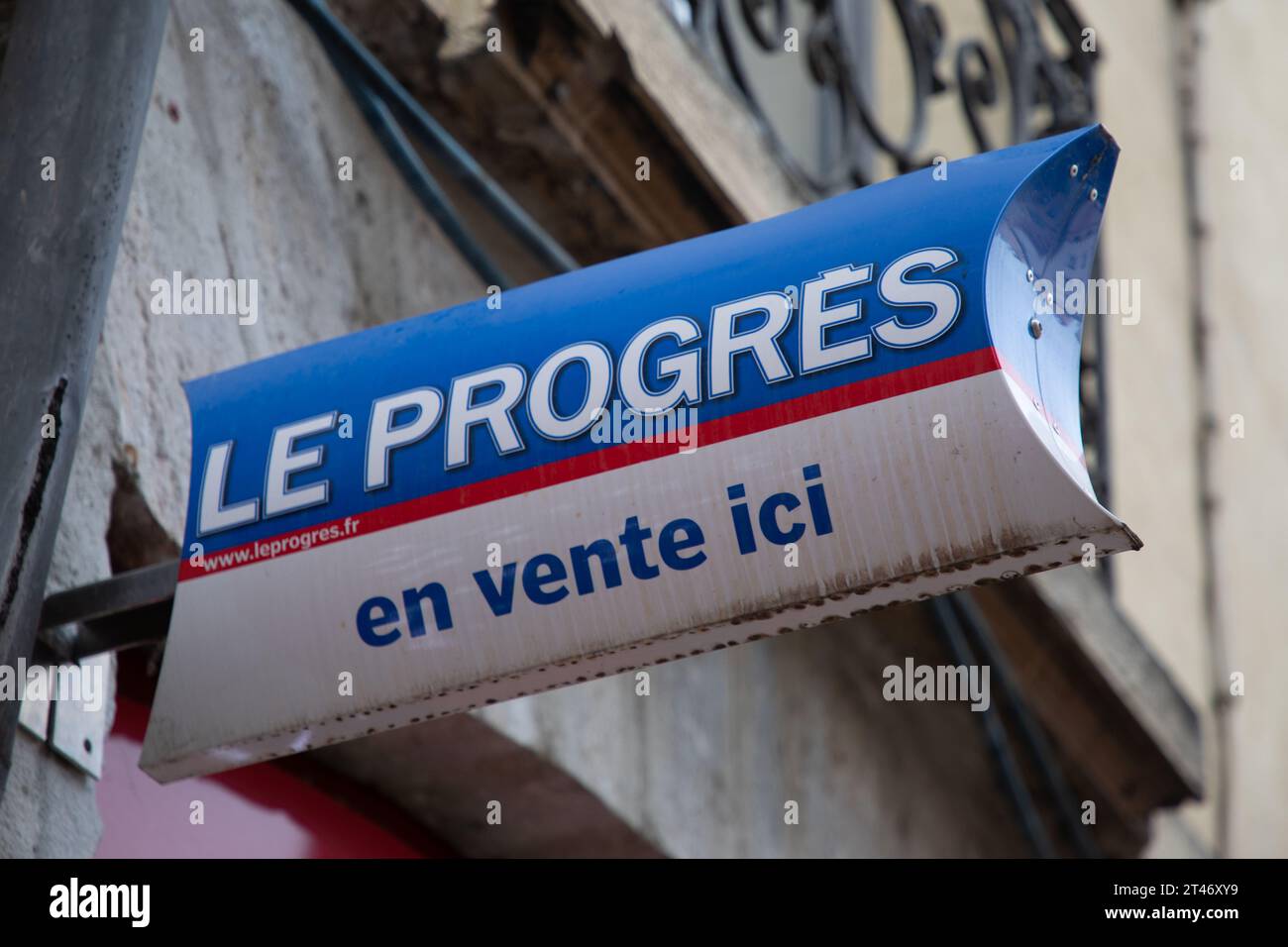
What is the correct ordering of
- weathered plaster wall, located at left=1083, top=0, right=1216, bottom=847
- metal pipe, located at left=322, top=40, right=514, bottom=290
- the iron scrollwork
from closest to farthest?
1. metal pipe, located at left=322, top=40, right=514, bottom=290
2. the iron scrollwork
3. weathered plaster wall, located at left=1083, top=0, right=1216, bottom=847

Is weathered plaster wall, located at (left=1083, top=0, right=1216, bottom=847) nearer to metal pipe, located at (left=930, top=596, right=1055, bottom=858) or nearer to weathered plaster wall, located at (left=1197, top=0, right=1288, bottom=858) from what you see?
weathered plaster wall, located at (left=1197, top=0, right=1288, bottom=858)

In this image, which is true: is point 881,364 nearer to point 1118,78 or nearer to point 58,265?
point 58,265

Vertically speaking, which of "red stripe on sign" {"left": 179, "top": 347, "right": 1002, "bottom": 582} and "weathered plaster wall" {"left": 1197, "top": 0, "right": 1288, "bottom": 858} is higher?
"weathered plaster wall" {"left": 1197, "top": 0, "right": 1288, "bottom": 858}

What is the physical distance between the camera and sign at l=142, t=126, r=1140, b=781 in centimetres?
210

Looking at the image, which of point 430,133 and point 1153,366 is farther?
point 1153,366

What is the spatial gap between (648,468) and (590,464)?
0.23 feet

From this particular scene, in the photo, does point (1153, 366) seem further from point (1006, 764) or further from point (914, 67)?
point (914, 67)

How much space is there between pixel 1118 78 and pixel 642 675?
4503mm

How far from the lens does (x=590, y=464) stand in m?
2.19
